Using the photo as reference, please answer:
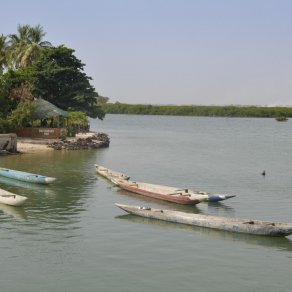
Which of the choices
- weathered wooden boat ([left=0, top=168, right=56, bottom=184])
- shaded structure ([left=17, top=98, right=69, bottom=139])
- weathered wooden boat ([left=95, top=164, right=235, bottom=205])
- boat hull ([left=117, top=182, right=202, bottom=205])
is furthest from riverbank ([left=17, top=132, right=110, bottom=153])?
boat hull ([left=117, top=182, right=202, bottom=205])

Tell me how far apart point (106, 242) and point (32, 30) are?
6223cm

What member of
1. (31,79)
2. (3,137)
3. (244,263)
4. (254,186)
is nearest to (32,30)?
(31,79)

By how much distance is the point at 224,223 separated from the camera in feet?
62.4

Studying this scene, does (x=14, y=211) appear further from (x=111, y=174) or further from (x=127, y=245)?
(x=111, y=174)

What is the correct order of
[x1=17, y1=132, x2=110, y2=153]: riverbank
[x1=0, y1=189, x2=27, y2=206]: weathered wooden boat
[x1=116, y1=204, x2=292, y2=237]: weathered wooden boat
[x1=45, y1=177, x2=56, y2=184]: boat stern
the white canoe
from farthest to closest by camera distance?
[x1=17, y1=132, x2=110, y2=153]: riverbank < the white canoe < [x1=45, y1=177, x2=56, y2=184]: boat stern < [x1=0, y1=189, x2=27, y2=206]: weathered wooden boat < [x1=116, y1=204, x2=292, y2=237]: weathered wooden boat

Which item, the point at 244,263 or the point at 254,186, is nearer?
the point at 244,263

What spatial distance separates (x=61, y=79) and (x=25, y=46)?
12.3 meters

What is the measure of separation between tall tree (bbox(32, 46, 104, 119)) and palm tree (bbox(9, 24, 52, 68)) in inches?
235

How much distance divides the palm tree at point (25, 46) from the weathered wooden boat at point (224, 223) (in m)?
53.5

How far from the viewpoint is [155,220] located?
20.4 metres

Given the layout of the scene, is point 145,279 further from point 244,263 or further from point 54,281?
point 244,263

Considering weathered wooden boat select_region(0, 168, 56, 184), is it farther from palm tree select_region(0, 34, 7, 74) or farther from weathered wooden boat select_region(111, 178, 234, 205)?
palm tree select_region(0, 34, 7, 74)

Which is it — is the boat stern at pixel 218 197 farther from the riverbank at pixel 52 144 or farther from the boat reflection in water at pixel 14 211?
the riverbank at pixel 52 144

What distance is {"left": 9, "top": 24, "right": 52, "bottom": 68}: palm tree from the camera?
70312 millimetres
